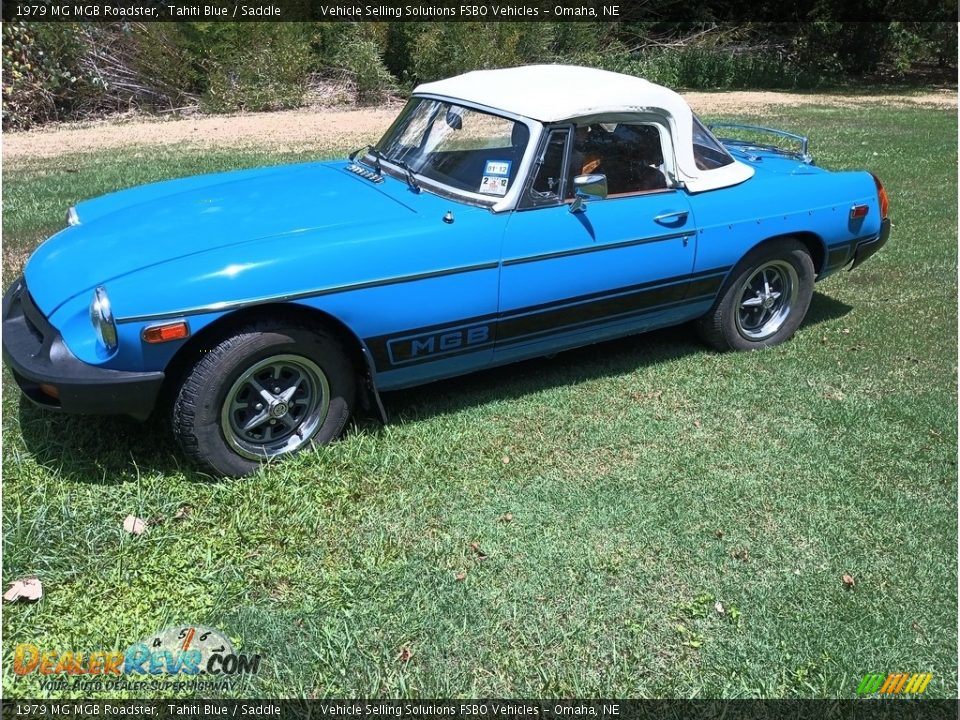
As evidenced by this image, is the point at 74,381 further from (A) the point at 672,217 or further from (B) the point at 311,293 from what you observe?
(A) the point at 672,217

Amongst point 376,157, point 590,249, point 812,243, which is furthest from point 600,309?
point 812,243

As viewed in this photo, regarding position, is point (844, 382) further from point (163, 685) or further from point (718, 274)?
point (163, 685)

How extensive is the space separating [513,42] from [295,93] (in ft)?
17.6

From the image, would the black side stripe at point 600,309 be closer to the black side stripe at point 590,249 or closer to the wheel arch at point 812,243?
the black side stripe at point 590,249

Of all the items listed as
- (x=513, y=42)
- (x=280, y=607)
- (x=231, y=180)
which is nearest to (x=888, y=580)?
(x=280, y=607)

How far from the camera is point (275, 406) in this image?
11.8 ft

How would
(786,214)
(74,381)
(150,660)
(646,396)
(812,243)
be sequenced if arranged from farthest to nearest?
(812,243)
(786,214)
(646,396)
(74,381)
(150,660)

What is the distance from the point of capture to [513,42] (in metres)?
18.4

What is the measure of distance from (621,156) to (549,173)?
1.67 feet

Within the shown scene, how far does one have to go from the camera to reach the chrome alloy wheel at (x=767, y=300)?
4.98 m

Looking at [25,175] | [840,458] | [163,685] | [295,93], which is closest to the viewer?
[163,685]

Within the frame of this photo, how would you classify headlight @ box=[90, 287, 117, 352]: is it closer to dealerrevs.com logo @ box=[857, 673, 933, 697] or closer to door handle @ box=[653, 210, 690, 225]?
door handle @ box=[653, 210, 690, 225]

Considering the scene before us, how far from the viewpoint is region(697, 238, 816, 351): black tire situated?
4.81m

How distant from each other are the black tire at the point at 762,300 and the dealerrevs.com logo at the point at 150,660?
11.0ft
